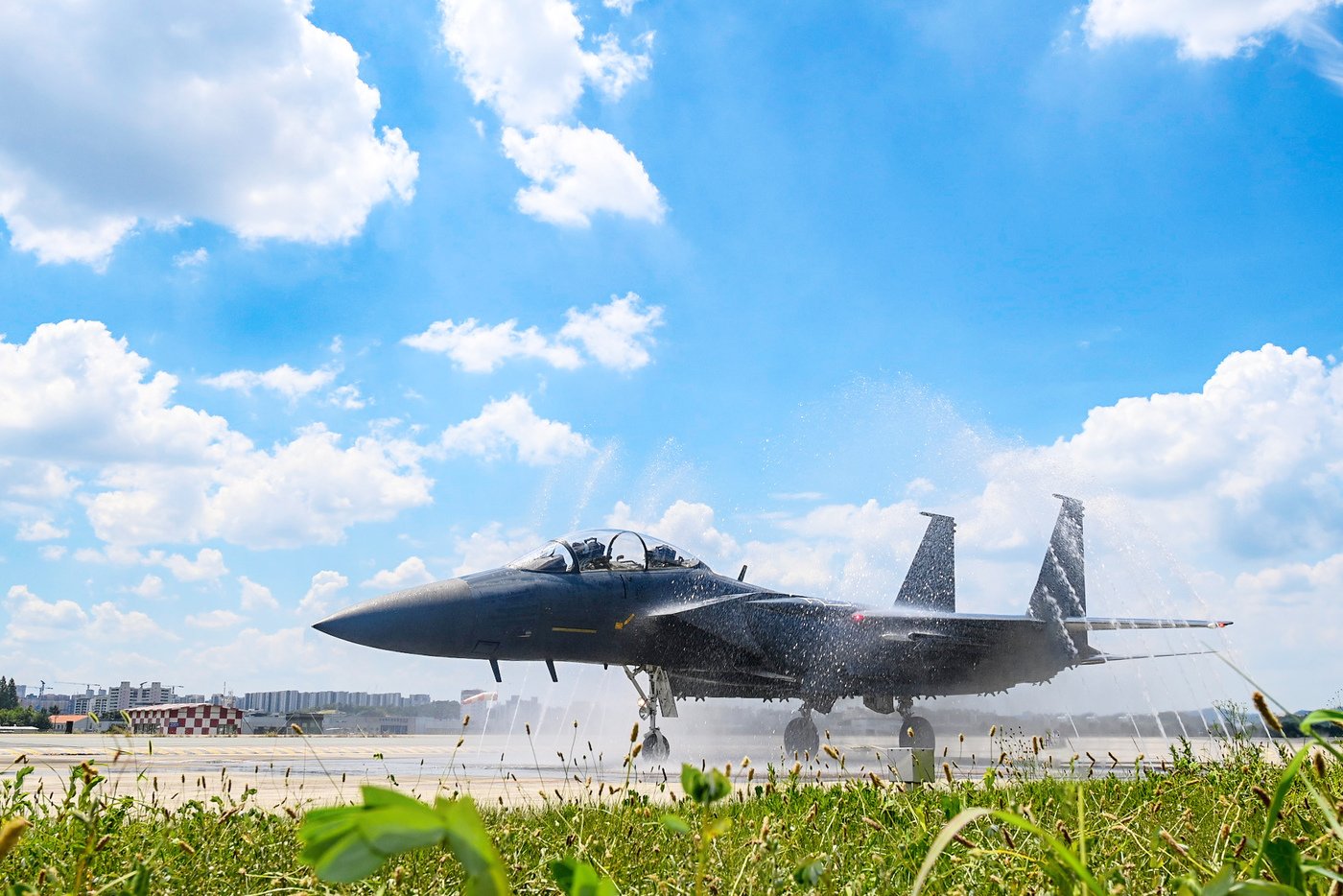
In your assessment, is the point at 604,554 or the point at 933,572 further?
the point at 933,572

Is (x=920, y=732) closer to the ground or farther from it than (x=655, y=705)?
closer to the ground

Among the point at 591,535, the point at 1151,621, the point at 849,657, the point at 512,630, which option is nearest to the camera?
the point at 512,630

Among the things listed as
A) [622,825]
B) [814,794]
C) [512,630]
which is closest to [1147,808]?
[814,794]

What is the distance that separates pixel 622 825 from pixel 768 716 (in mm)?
Answer: 17972

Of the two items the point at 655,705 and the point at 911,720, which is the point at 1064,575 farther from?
the point at 655,705

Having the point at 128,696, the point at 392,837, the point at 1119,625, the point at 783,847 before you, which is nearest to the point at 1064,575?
the point at 1119,625

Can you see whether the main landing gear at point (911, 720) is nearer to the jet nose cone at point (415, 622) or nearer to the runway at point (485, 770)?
the runway at point (485, 770)

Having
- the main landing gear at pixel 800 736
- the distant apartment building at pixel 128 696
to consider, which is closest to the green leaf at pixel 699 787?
the main landing gear at pixel 800 736

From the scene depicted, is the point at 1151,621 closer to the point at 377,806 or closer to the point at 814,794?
the point at 814,794

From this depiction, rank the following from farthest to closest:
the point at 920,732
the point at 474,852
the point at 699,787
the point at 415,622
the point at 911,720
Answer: the point at 911,720 < the point at 920,732 < the point at 415,622 < the point at 699,787 < the point at 474,852

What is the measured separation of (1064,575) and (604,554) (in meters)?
13.1

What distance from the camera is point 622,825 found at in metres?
4.21

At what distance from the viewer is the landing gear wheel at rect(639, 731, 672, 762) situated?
13.5 meters

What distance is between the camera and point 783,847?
328 cm
